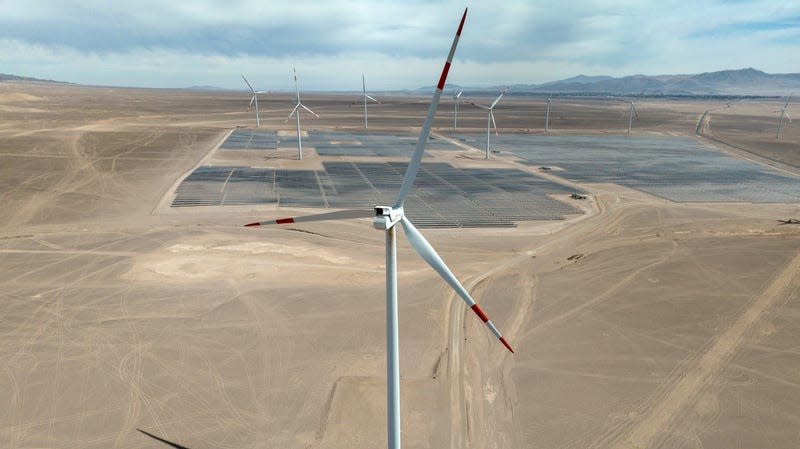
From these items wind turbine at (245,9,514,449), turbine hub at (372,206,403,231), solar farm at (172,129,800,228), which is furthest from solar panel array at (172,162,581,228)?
turbine hub at (372,206,403,231)

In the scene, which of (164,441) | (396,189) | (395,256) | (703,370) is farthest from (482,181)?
(395,256)

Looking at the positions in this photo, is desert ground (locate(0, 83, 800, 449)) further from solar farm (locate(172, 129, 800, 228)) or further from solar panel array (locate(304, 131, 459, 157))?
solar panel array (locate(304, 131, 459, 157))

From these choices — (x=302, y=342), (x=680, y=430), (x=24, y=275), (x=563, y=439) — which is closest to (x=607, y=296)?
(x=680, y=430)

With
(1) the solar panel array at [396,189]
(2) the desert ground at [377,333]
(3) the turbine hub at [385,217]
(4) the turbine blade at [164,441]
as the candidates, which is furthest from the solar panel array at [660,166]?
(4) the turbine blade at [164,441]

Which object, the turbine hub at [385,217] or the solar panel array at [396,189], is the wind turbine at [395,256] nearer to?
the turbine hub at [385,217]

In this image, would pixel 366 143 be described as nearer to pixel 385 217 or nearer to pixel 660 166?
pixel 660 166

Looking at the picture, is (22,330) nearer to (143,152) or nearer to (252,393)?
(252,393)
